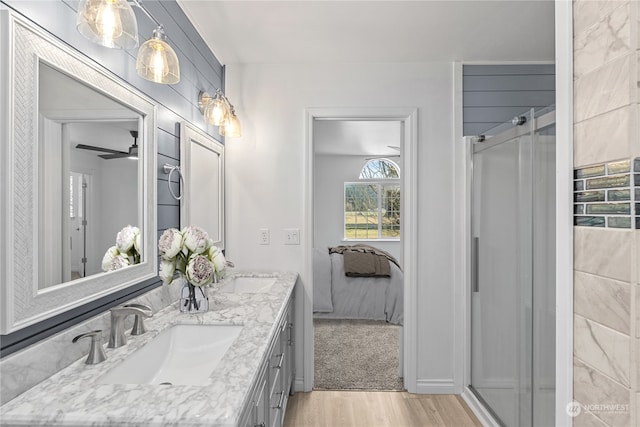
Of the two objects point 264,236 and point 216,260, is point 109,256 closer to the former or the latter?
point 216,260

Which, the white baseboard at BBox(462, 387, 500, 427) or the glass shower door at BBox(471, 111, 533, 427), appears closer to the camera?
the glass shower door at BBox(471, 111, 533, 427)

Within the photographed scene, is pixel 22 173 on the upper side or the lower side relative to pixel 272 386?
upper

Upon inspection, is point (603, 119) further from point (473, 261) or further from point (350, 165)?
point (350, 165)

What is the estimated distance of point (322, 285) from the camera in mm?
4371

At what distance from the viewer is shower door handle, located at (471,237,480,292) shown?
8.55 ft

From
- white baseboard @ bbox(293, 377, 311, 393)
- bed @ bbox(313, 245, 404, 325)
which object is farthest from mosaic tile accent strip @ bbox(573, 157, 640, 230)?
bed @ bbox(313, 245, 404, 325)

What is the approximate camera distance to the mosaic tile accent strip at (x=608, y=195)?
0.80 metres

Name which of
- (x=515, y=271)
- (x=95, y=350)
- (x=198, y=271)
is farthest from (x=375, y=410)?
(x=95, y=350)

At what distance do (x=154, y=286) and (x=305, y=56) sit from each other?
1.89 meters

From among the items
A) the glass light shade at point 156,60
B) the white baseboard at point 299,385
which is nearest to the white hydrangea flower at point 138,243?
the glass light shade at point 156,60

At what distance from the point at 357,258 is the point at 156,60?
3415mm

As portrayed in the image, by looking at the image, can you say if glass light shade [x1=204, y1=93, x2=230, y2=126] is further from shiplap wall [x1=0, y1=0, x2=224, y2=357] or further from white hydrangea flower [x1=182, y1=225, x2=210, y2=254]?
white hydrangea flower [x1=182, y1=225, x2=210, y2=254]

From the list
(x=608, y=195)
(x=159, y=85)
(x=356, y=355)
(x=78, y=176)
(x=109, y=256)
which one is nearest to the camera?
(x=608, y=195)

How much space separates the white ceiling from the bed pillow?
2407 millimetres
